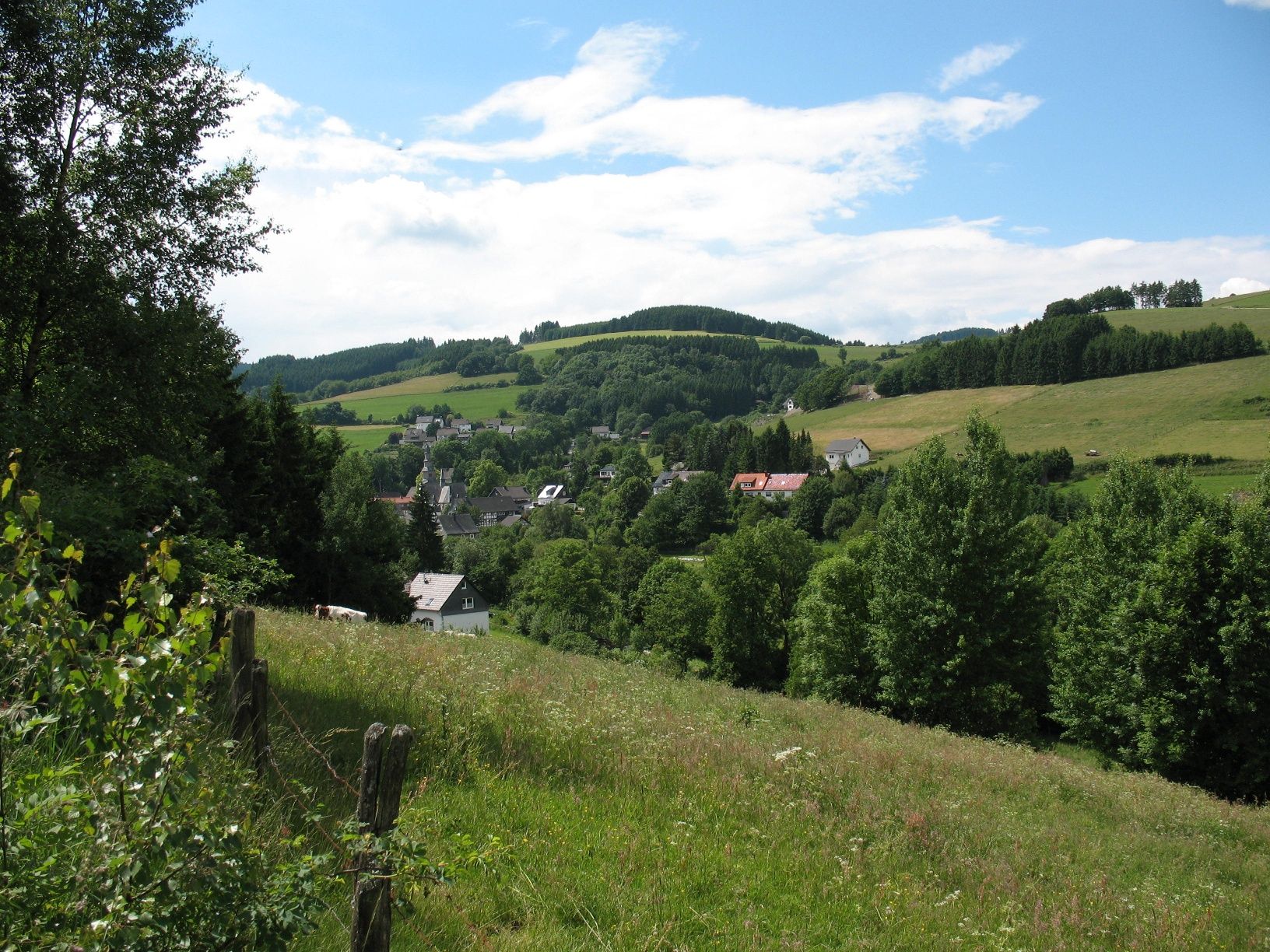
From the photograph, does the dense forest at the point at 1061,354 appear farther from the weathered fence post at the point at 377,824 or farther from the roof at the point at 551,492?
the weathered fence post at the point at 377,824

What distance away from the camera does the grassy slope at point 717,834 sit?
5.25 meters

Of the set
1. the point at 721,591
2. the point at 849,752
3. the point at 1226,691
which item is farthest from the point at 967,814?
the point at 721,591

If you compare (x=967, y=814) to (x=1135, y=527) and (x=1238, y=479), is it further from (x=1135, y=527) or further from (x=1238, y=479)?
(x=1238, y=479)

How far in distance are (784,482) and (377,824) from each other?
11159 centimetres

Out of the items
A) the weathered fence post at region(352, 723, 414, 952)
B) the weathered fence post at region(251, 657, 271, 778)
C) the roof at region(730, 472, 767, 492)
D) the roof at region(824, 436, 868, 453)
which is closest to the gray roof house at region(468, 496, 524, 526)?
the roof at region(730, 472, 767, 492)

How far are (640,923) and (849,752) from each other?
21.9 ft

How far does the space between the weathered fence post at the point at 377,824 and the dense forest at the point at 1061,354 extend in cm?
12923

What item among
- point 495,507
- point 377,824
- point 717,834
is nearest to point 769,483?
point 495,507

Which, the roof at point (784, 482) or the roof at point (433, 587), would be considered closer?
the roof at point (433, 587)

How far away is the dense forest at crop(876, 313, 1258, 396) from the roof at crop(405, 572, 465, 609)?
9998 centimetres

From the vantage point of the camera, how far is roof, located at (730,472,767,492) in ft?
373

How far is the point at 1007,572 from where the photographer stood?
77.1 feet

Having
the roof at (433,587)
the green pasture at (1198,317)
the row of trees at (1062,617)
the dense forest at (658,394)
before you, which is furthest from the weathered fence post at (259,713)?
the dense forest at (658,394)

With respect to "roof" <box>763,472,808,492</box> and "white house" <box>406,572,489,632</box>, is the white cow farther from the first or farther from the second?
"roof" <box>763,472,808,492</box>
